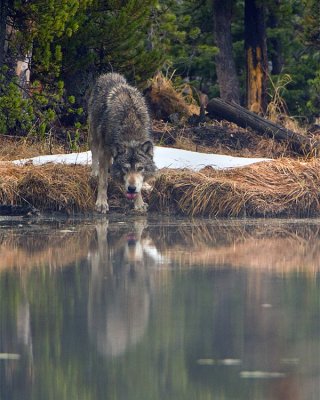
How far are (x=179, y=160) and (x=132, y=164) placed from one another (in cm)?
256

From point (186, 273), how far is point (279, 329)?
2.38 m

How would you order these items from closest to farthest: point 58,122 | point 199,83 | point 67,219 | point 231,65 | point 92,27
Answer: point 67,219 → point 92,27 → point 58,122 → point 231,65 → point 199,83

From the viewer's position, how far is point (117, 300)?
831 cm

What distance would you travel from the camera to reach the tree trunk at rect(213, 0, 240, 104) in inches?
981

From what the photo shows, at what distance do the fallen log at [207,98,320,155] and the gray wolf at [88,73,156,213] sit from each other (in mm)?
3214

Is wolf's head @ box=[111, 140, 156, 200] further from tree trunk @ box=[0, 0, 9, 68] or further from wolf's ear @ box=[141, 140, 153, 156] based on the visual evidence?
tree trunk @ box=[0, 0, 9, 68]

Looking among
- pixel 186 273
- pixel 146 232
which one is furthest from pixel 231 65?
pixel 186 273

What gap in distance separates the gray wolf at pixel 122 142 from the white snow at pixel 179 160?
2.77 feet

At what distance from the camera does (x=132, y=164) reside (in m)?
14.0

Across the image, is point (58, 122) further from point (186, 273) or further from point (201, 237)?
point (186, 273)

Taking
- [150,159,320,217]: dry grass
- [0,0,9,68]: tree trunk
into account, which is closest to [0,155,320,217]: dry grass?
[150,159,320,217]: dry grass

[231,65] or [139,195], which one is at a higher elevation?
[231,65]

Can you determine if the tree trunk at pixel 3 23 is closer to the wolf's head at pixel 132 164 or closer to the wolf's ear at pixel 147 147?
the wolf's head at pixel 132 164

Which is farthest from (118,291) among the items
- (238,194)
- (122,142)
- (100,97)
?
(100,97)
